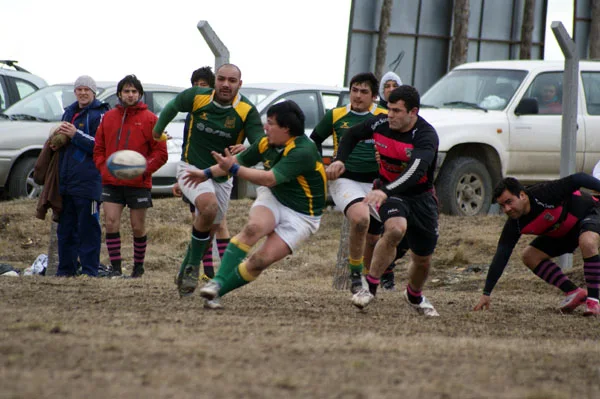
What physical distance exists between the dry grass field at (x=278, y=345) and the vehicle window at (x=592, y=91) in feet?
16.5

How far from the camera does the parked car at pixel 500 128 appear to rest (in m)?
14.8

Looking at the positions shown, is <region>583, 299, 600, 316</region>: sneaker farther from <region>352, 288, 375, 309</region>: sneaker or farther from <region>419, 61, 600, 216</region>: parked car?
<region>419, 61, 600, 216</region>: parked car

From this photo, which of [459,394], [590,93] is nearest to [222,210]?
[459,394]

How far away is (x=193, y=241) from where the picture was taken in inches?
356

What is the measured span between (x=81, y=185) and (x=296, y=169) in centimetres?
394

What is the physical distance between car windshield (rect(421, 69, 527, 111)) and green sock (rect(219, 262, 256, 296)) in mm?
7794

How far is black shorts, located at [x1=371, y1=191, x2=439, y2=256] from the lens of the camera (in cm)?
857

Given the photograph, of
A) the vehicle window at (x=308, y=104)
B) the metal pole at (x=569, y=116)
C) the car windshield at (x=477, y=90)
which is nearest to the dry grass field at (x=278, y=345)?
the metal pole at (x=569, y=116)

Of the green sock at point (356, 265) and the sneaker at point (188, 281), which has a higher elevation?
the green sock at point (356, 265)

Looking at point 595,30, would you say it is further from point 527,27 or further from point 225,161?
point 225,161

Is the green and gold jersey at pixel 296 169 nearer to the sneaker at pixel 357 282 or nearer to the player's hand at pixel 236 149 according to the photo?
the player's hand at pixel 236 149

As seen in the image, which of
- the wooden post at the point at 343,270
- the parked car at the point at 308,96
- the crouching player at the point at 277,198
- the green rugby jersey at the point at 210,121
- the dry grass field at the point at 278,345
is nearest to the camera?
the dry grass field at the point at 278,345

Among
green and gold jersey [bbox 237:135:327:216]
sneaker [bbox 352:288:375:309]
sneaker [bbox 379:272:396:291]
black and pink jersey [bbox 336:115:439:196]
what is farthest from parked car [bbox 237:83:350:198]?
green and gold jersey [bbox 237:135:327:216]

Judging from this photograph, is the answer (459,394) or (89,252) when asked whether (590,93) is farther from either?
(459,394)
